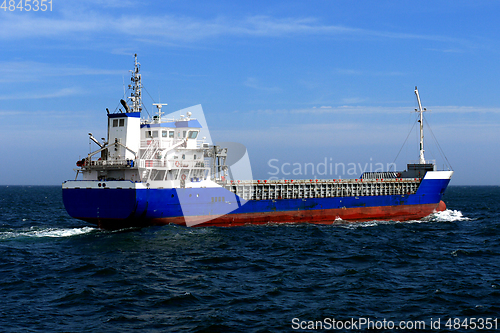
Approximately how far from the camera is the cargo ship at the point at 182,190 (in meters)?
29.9

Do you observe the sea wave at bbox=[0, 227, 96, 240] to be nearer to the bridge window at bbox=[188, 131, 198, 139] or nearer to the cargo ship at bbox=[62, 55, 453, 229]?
the cargo ship at bbox=[62, 55, 453, 229]

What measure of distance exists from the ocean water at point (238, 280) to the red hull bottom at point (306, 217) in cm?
93

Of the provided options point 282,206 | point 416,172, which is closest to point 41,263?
point 282,206

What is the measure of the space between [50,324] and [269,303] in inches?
312

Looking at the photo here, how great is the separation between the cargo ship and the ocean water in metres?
1.90

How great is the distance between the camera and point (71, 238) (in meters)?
28.6

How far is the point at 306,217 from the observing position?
127 feet

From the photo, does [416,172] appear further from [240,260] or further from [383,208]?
[240,260]

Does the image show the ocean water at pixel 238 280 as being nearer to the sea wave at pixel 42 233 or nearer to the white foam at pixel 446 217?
the sea wave at pixel 42 233

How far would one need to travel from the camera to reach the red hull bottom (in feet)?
101

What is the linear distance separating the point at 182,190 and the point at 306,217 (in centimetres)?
1281

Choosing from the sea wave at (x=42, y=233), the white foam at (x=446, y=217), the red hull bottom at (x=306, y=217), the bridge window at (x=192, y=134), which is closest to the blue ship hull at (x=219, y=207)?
the red hull bottom at (x=306, y=217)

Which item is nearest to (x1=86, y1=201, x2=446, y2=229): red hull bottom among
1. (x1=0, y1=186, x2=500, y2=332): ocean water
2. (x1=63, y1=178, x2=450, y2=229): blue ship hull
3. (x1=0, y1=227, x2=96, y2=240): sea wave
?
(x1=63, y1=178, x2=450, y2=229): blue ship hull

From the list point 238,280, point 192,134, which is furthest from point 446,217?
point 238,280
